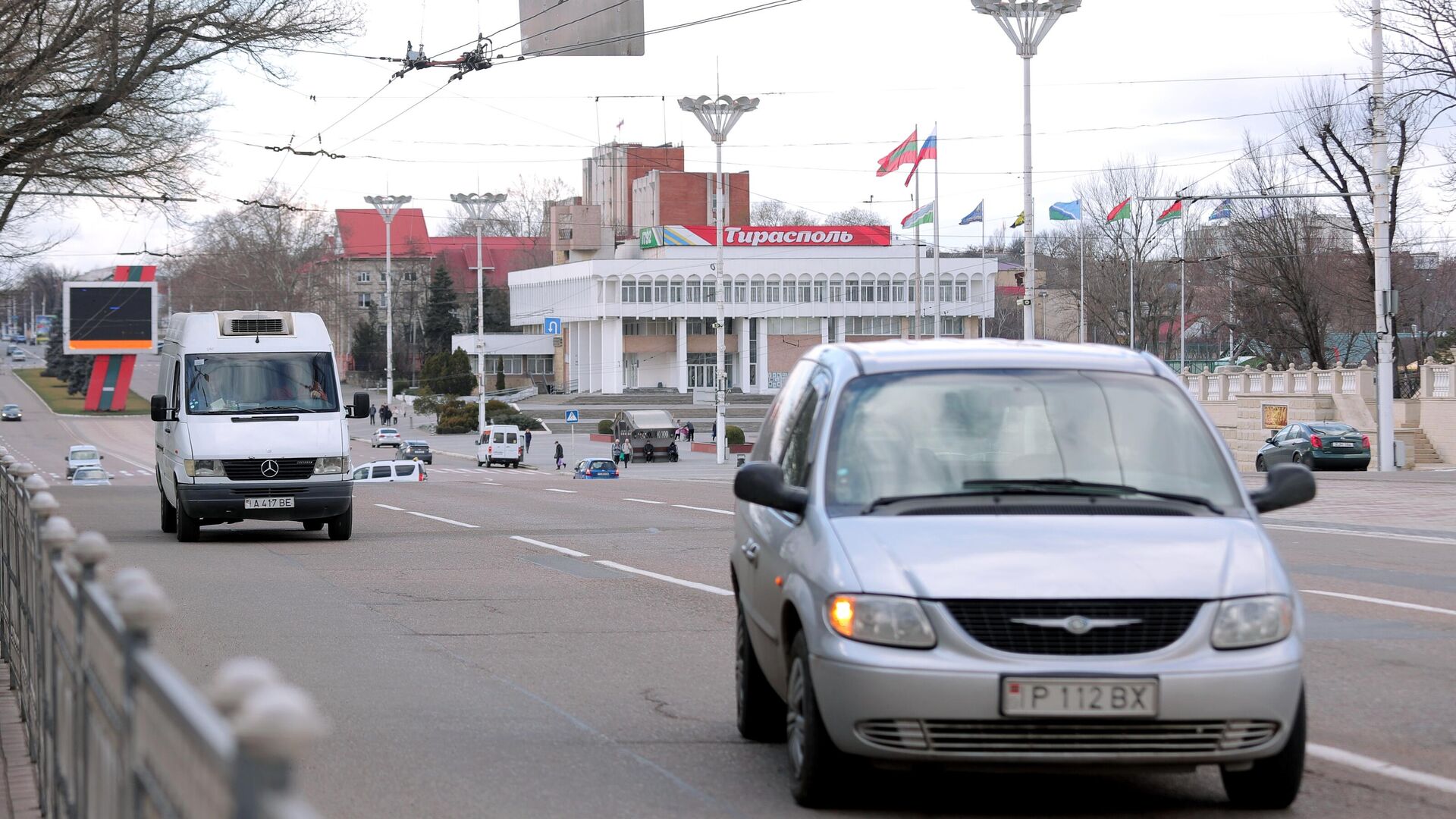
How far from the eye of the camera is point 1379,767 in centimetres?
676

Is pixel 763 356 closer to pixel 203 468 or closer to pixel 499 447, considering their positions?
pixel 499 447

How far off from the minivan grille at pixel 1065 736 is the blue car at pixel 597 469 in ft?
164

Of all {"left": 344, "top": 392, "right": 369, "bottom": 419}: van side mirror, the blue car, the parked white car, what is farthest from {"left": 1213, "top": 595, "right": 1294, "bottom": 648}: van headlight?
the parked white car

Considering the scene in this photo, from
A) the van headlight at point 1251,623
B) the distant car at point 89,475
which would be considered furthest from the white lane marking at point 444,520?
the distant car at point 89,475

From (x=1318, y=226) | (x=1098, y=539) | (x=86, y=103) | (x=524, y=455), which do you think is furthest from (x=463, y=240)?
(x=1098, y=539)

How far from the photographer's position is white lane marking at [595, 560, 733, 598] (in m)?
13.8

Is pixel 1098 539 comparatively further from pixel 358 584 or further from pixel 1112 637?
pixel 358 584

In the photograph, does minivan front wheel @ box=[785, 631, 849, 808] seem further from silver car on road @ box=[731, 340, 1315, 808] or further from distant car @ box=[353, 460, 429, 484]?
distant car @ box=[353, 460, 429, 484]

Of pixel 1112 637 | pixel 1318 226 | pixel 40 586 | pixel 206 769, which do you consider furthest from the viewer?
pixel 1318 226

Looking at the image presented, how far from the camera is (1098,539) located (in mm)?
5754

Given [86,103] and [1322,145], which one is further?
[1322,145]

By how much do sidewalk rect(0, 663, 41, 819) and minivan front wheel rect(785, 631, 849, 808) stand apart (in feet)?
8.99

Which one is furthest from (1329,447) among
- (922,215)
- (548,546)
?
(548,546)

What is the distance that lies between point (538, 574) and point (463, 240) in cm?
15101
